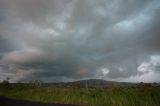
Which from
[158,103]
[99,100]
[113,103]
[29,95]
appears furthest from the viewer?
[29,95]

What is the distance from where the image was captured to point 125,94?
89.7 ft

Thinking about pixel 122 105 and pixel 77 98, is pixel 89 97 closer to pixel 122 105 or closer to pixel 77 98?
pixel 77 98

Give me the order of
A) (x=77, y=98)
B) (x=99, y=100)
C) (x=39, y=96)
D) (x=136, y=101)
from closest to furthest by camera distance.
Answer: (x=136, y=101)
(x=99, y=100)
(x=77, y=98)
(x=39, y=96)

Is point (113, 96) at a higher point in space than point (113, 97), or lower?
higher

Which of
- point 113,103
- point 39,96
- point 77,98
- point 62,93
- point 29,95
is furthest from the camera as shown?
point 29,95

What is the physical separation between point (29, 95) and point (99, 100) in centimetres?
1956

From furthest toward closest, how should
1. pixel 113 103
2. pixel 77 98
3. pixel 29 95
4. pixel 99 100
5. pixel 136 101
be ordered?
pixel 29 95, pixel 77 98, pixel 99 100, pixel 113 103, pixel 136 101

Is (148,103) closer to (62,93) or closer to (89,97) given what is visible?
(89,97)

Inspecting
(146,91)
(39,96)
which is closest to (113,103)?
(146,91)

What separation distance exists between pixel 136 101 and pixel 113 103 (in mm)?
2966

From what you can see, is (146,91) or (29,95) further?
(29,95)

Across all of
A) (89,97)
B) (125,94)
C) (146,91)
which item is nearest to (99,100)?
(89,97)

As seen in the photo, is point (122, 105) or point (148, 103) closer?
point (148, 103)

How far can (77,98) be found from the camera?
32.2 m
